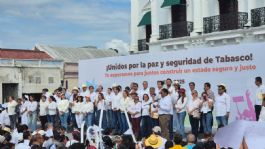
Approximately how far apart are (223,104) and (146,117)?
8.97ft

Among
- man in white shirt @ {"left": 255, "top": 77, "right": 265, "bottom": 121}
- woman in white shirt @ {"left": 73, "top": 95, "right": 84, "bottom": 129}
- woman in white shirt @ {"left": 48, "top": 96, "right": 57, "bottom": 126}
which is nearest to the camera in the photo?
man in white shirt @ {"left": 255, "top": 77, "right": 265, "bottom": 121}

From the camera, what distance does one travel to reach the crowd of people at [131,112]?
43.3 feet

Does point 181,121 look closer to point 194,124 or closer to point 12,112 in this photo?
point 194,124

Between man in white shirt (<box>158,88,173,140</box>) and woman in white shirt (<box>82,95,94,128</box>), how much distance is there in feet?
10.8

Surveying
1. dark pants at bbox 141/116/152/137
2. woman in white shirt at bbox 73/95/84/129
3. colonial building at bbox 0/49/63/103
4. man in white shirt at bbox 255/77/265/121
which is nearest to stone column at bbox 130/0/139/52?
colonial building at bbox 0/49/63/103

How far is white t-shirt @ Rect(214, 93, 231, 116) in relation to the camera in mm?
13852

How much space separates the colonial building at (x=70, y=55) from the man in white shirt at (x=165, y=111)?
27.6 meters

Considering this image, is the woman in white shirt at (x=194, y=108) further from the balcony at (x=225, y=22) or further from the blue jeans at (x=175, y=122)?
the balcony at (x=225, y=22)

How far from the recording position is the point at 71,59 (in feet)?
150

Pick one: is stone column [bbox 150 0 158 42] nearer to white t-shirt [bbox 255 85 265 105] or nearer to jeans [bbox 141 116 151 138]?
jeans [bbox 141 116 151 138]

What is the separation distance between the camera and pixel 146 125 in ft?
51.2

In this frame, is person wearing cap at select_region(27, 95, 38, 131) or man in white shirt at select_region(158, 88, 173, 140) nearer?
man in white shirt at select_region(158, 88, 173, 140)

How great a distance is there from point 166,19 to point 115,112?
1383cm

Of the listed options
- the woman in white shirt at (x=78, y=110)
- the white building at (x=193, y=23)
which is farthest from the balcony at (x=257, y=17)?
the woman in white shirt at (x=78, y=110)
